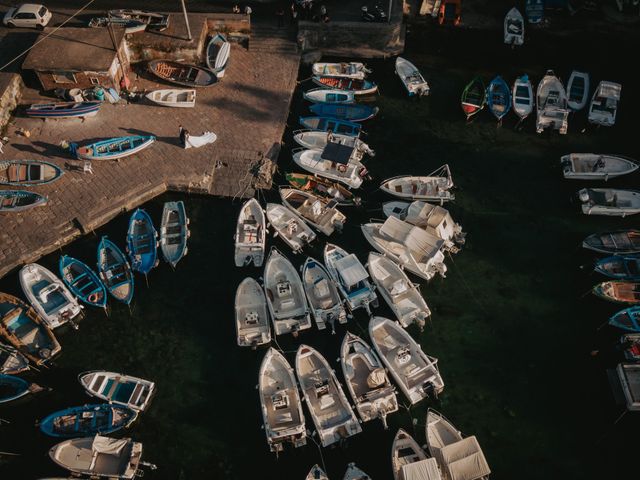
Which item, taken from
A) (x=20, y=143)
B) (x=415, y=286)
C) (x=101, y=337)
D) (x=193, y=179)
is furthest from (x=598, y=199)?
(x=20, y=143)

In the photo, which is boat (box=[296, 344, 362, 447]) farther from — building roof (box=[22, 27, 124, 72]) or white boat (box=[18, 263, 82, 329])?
building roof (box=[22, 27, 124, 72])

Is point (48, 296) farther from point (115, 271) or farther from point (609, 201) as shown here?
point (609, 201)

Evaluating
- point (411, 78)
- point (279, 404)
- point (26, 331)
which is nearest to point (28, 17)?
point (26, 331)

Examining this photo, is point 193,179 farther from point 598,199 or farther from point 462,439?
point 598,199

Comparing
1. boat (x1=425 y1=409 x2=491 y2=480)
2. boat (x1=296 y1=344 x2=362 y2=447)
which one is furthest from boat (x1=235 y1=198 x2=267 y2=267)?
boat (x1=425 y1=409 x2=491 y2=480)

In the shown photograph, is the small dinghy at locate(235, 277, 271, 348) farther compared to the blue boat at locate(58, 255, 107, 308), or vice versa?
the blue boat at locate(58, 255, 107, 308)
